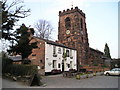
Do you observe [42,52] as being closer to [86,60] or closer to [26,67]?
[26,67]

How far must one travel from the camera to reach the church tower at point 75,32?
38688 millimetres

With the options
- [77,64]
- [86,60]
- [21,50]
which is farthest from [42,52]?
[86,60]

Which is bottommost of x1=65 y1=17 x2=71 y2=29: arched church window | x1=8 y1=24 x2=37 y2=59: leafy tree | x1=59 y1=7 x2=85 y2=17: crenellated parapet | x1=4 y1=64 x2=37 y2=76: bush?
x1=4 y1=64 x2=37 y2=76: bush

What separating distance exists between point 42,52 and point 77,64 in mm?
14075

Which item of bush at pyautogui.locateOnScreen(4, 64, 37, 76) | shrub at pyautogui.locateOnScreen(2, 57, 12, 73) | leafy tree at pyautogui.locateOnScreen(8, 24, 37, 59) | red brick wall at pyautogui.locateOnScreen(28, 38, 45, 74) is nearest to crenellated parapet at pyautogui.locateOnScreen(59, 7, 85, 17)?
red brick wall at pyautogui.locateOnScreen(28, 38, 45, 74)

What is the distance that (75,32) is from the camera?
3959cm

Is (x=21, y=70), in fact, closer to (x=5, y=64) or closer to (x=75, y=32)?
(x=5, y=64)

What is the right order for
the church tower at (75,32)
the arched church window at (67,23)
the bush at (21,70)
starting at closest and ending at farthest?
the bush at (21,70), the church tower at (75,32), the arched church window at (67,23)

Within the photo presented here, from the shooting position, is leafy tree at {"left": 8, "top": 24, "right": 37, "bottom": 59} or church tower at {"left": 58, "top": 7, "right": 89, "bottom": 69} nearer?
leafy tree at {"left": 8, "top": 24, "right": 37, "bottom": 59}

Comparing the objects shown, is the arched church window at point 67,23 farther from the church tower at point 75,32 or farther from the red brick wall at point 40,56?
the red brick wall at point 40,56

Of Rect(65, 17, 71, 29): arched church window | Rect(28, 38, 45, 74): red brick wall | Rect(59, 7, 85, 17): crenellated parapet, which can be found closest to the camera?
Rect(28, 38, 45, 74): red brick wall

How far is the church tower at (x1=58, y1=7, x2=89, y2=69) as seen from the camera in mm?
38688

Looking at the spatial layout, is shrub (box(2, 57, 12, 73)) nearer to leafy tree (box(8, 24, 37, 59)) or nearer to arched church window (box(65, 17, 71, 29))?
leafy tree (box(8, 24, 37, 59))

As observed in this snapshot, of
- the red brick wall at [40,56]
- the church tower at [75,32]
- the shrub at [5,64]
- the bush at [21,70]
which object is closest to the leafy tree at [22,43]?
the shrub at [5,64]
